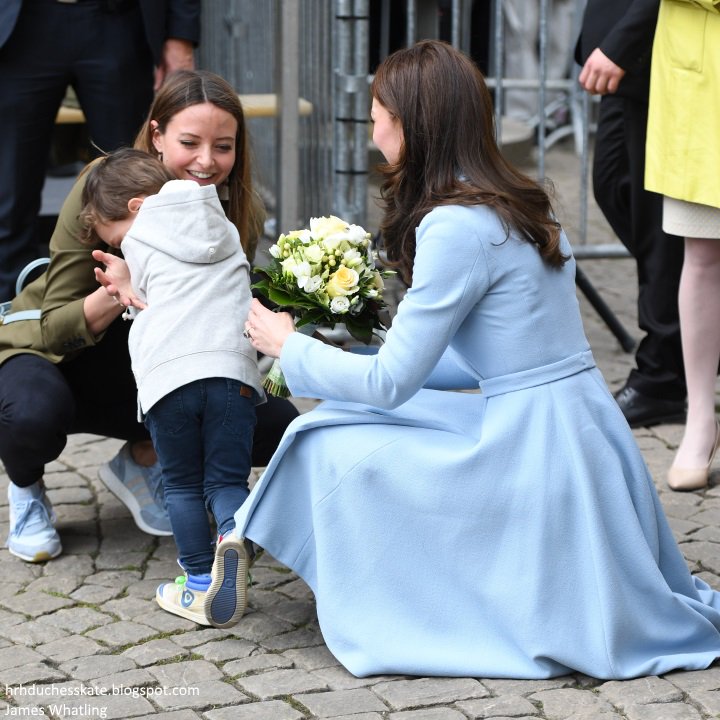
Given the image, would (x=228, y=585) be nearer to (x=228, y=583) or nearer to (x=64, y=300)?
(x=228, y=583)

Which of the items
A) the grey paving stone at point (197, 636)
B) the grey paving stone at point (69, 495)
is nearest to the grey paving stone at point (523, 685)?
the grey paving stone at point (197, 636)

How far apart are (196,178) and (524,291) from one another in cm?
108

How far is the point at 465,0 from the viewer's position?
29.8 ft

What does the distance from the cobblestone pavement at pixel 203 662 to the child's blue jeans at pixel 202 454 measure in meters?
0.23

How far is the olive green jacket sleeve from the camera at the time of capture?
3551mm

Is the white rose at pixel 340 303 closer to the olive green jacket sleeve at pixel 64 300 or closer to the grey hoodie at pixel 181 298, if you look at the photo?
the grey hoodie at pixel 181 298

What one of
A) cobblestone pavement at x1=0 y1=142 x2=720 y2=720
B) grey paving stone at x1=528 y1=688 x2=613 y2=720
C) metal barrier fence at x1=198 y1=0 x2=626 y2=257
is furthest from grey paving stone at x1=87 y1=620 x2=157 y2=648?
metal barrier fence at x1=198 y1=0 x2=626 y2=257

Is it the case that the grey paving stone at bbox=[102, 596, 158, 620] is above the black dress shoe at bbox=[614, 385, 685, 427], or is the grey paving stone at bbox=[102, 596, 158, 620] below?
below

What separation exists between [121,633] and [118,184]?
3.57 ft

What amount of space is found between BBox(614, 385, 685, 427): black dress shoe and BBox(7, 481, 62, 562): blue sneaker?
200 cm

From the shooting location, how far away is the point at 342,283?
312 centimetres

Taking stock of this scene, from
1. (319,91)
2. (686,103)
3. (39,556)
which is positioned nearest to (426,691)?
(39,556)

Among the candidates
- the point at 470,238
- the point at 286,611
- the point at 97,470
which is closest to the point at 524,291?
the point at 470,238

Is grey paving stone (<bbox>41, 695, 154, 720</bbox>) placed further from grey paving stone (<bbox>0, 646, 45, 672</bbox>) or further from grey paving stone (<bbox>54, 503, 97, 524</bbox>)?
grey paving stone (<bbox>54, 503, 97, 524</bbox>)
